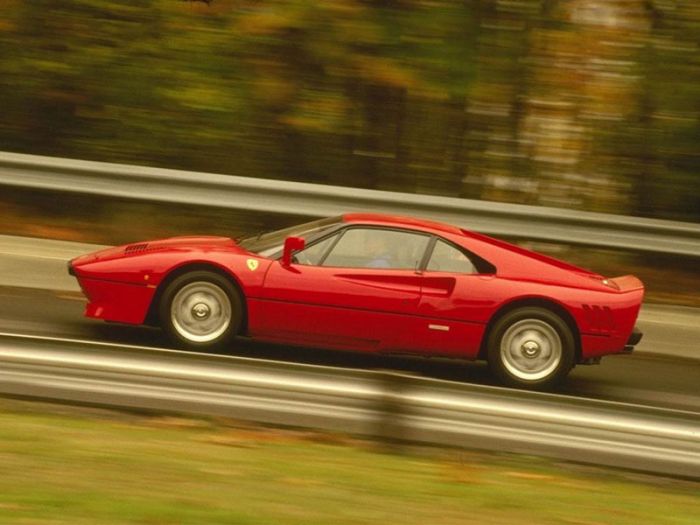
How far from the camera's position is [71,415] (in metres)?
7.12

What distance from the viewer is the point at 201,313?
902 cm

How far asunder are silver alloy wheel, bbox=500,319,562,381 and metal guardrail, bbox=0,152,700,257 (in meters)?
2.90

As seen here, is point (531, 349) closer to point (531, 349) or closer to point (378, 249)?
point (531, 349)

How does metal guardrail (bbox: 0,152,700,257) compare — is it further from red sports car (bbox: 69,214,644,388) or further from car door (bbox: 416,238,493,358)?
car door (bbox: 416,238,493,358)

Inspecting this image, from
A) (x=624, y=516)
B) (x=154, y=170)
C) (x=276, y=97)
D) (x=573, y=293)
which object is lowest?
(x=624, y=516)

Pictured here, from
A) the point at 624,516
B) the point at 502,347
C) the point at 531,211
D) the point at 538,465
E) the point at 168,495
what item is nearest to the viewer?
the point at 168,495

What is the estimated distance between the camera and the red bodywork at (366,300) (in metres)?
8.90

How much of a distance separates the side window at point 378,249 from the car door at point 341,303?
1cm

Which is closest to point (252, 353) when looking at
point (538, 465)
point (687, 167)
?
point (538, 465)

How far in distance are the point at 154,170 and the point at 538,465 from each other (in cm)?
644

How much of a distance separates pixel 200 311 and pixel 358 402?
2.59 metres

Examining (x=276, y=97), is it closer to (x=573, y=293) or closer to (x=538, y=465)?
(x=573, y=293)

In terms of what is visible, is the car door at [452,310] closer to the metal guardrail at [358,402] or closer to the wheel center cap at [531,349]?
the wheel center cap at [531,349]

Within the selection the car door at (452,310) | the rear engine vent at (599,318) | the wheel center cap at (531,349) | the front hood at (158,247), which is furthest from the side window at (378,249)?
the rear engine vent at (599,318)
